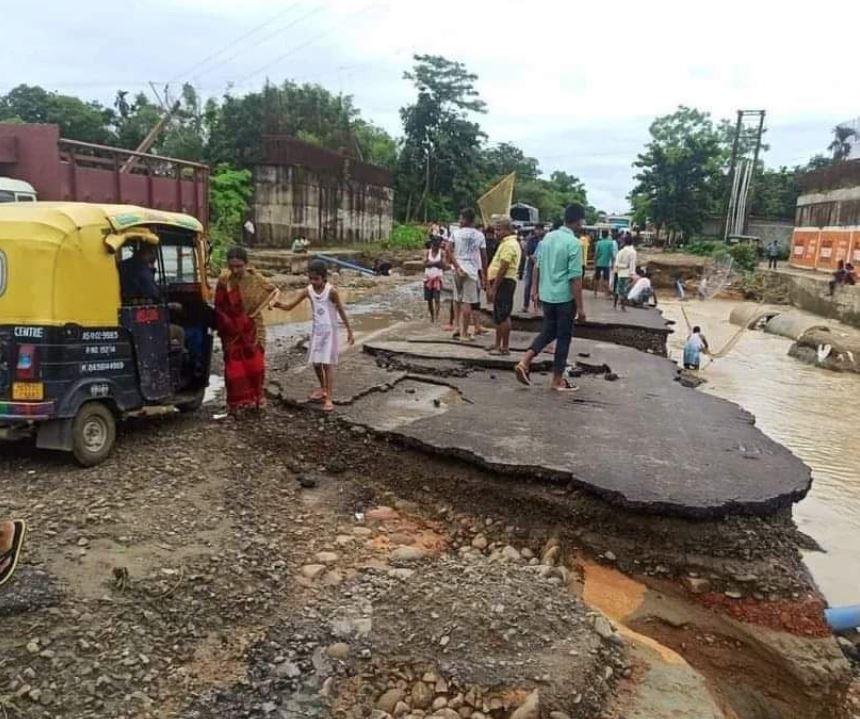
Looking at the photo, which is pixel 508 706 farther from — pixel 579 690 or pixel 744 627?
pixel 744 627

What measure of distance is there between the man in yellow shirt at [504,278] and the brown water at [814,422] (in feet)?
11.1

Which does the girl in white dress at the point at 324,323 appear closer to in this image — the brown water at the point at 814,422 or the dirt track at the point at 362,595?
the dirt track at the point at 362,595

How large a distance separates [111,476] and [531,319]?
24.1ft

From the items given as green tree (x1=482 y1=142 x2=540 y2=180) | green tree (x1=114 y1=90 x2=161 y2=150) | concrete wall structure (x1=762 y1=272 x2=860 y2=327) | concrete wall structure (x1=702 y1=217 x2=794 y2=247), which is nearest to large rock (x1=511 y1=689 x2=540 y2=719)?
concrete wall structure (x1=762 y1=272 x2=860 y2=327)

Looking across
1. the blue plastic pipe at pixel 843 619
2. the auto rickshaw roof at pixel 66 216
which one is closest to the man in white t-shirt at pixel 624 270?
the blue plastic pipe at pixel 843 619

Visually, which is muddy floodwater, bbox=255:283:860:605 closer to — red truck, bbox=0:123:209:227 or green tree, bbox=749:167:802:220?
red truck, bbox=0:123:209:227

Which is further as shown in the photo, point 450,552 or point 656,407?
point 656,407

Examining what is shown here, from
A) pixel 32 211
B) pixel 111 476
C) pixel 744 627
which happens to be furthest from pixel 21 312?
pixel 744 627

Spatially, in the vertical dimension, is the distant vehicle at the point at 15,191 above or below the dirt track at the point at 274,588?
above

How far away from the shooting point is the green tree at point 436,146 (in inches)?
1533

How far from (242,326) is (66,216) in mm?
1781

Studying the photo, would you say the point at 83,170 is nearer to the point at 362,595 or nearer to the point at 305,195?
the point at 305,195

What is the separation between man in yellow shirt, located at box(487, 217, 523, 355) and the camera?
7.67m

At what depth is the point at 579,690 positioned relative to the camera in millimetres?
2736
